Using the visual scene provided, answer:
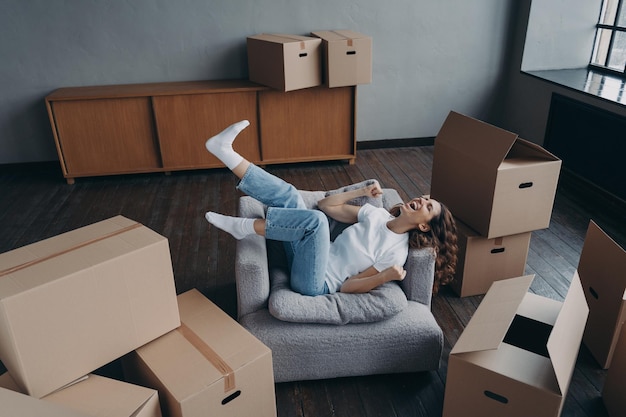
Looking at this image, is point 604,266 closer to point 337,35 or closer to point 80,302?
point 80,302

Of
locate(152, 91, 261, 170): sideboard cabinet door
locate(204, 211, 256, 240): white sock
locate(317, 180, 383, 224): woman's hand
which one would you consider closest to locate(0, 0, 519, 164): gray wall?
locate(152, 91, 261, 170): sideboard cabinet door

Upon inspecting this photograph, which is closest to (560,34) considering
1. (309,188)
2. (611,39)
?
(611,39)

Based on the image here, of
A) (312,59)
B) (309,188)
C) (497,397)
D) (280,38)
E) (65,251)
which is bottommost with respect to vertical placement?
(309,188)

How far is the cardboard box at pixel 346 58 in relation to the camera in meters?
3.79

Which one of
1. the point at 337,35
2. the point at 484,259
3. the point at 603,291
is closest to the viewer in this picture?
the point at 603,291

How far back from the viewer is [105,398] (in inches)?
61.4

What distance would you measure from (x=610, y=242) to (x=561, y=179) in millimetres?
2077

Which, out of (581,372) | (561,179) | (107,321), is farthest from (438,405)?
(561,179)

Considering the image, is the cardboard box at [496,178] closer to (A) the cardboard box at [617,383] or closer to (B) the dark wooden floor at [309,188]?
(B) the dark wooden floor at [309,188]

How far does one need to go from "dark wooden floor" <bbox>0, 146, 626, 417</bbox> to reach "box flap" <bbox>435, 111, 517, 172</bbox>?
0.75 metres

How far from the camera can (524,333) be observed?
190 cm

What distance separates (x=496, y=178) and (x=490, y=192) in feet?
0.26

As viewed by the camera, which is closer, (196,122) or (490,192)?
(490,192)

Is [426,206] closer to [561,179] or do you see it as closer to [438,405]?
[438,405]
